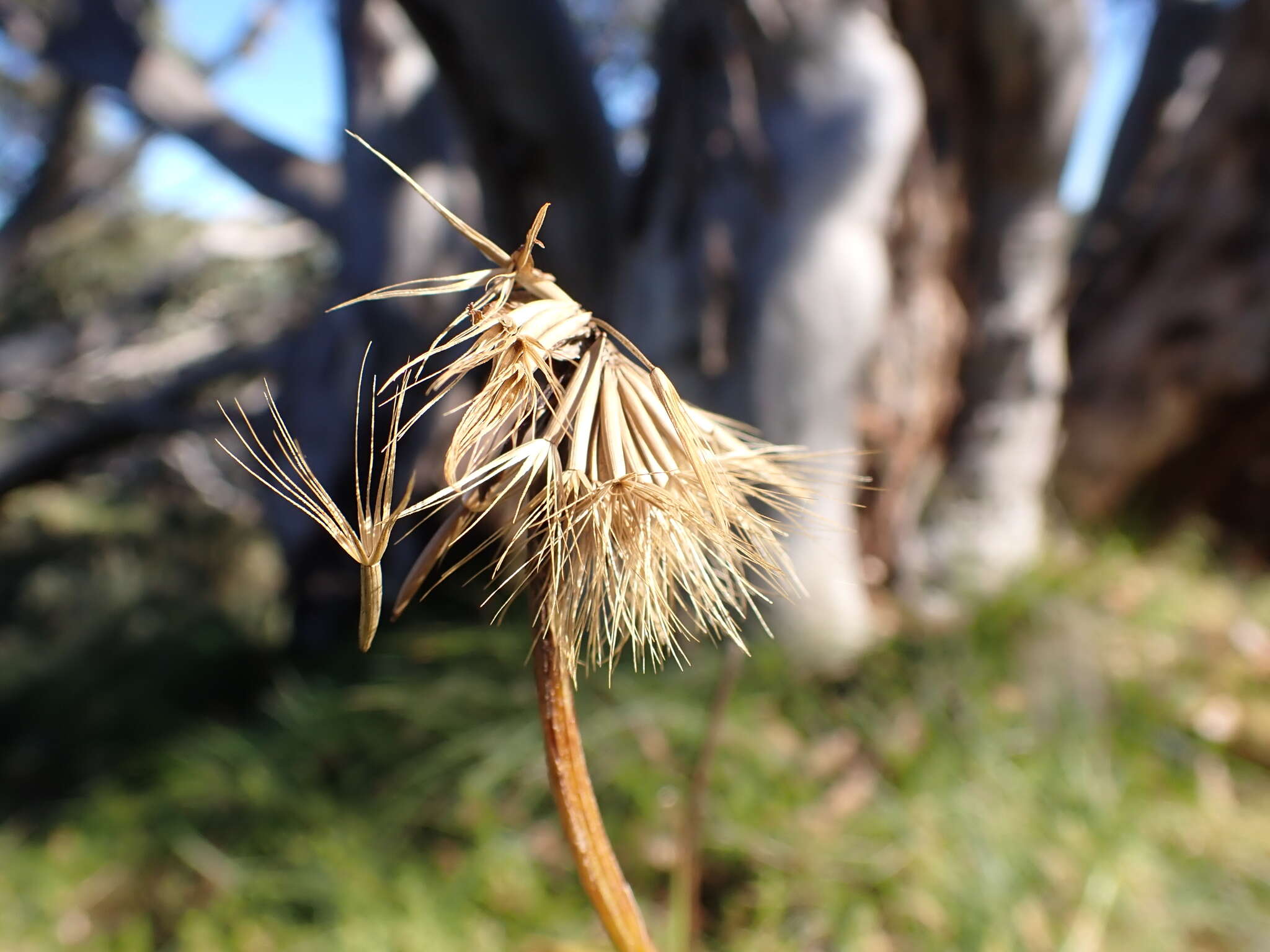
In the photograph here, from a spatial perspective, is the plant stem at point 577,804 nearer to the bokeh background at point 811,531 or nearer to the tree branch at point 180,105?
the bokeh background at point 811,531

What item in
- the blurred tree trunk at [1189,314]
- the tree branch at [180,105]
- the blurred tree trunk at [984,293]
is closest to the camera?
the blurred tree trunk at [984,293]

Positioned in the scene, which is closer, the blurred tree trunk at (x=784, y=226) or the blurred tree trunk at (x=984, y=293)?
the blurred tree trunk at (x=784, y=226)

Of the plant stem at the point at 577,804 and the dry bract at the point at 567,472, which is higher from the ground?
the dry bract at the point at 567,472

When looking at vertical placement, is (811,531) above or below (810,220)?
below

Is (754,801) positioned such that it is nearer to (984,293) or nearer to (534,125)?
(534,125)

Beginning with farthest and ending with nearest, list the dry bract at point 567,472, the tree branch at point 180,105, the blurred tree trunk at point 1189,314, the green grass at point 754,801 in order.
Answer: the tree branch at point 180,105
the blurred tree trunk at point 1189,314
the green grass at point 754,801
the dry bract at point 567,472

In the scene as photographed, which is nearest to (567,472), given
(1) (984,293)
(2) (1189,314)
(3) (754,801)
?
(3) (754,801)

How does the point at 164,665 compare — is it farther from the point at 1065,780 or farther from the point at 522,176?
the point at 1065,780

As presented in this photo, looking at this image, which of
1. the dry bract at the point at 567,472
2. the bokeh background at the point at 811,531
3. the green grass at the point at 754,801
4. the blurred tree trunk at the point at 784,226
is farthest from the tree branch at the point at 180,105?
the dry bract at the point at 567,472
